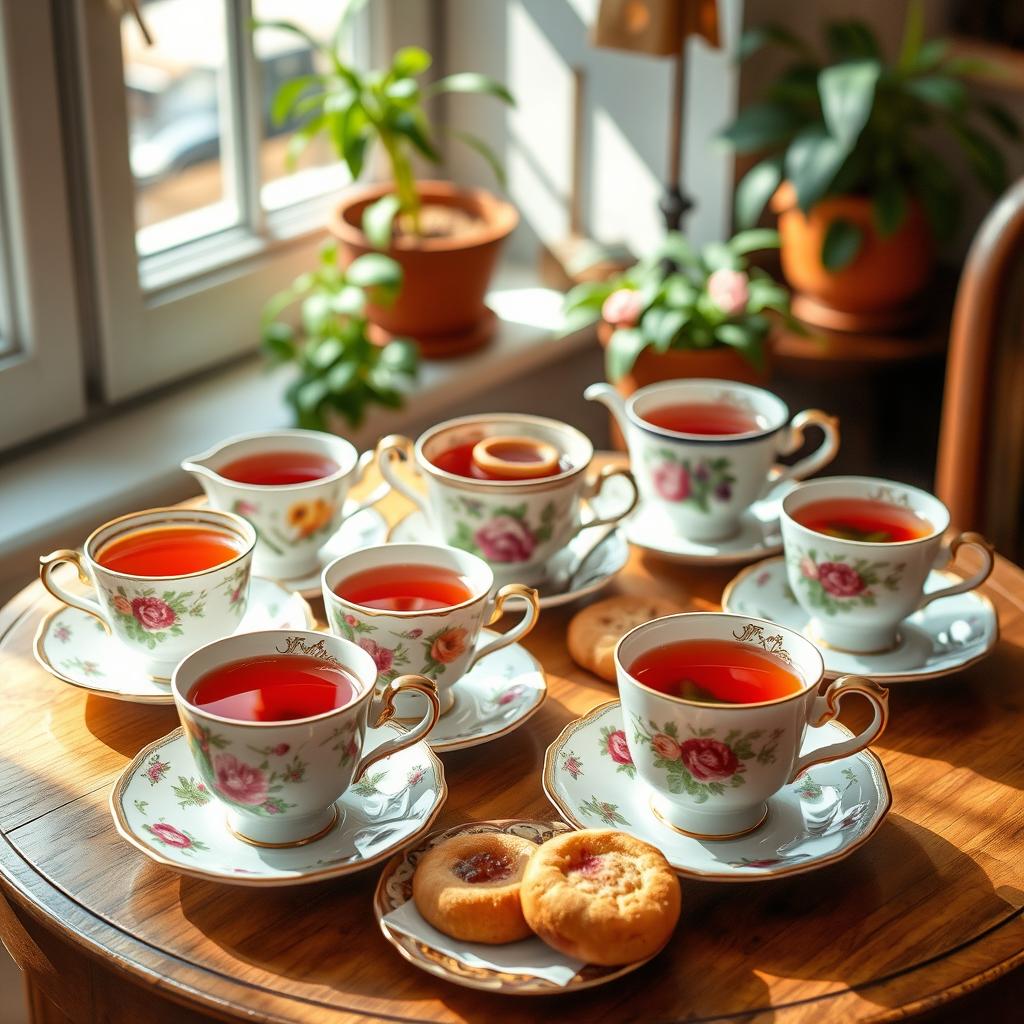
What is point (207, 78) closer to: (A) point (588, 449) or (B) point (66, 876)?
(A) point (588, 449)

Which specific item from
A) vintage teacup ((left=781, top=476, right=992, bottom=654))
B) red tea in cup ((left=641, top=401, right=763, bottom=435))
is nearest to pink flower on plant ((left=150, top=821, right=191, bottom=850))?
vintage teacup ((left=781, top=476, right=992, bottom=654))

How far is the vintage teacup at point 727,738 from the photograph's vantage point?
892mm

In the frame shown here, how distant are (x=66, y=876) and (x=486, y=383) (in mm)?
1327

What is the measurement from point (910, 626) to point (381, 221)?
1.05 metres

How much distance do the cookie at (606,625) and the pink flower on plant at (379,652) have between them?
0.20m

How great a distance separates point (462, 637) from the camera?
1.04 meters

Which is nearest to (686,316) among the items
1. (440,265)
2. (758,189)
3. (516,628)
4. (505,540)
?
(758,189)

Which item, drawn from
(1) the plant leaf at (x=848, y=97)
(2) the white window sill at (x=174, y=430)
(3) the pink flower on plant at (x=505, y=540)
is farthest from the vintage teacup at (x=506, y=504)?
(1) the plant leaf at (x=848, y=97)

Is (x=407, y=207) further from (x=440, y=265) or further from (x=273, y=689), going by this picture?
(x=273, y=689)

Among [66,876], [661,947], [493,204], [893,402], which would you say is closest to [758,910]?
[661,947]

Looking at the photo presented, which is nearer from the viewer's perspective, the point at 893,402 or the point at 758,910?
the point at 758,910

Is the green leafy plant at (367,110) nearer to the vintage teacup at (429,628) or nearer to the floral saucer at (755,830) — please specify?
the vintage teacup at (429,628)

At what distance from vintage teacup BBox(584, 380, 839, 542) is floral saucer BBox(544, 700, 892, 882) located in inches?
13.4

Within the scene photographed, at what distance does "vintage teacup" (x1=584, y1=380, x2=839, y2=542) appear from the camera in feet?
4.28
